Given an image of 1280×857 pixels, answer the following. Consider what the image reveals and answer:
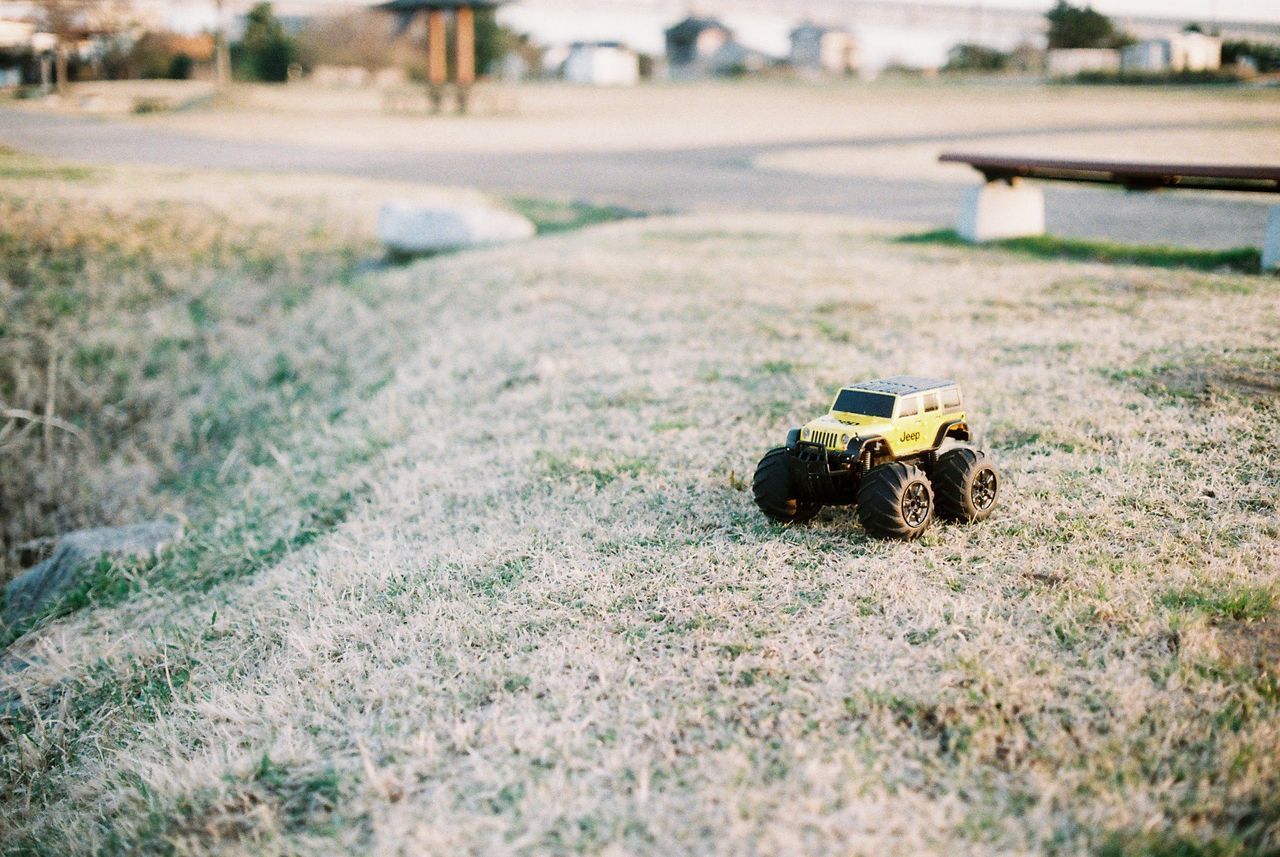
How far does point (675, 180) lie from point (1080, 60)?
96.7ft

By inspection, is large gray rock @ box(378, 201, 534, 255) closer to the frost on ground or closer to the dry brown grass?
the dry brown grass

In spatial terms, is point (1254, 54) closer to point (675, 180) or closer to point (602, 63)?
point (675, 180)

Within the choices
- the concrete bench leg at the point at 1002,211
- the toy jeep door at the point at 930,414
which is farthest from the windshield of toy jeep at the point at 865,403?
the concrete bench leg at the point at 1002,211

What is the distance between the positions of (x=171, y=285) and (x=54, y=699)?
897 cm

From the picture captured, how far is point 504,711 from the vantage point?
3148 mm

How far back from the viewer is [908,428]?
4078mm

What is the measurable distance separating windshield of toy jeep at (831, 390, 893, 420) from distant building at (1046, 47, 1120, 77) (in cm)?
3788

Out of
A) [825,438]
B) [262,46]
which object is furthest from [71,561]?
[262,46]

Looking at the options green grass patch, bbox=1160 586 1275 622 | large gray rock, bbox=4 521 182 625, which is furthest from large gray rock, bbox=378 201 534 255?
green grass patch, bbox=1160 586 1275 622

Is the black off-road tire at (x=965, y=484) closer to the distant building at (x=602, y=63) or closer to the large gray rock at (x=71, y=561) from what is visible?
the large gray rock at (x=71, y=561)

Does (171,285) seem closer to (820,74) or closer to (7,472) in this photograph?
(7,472)

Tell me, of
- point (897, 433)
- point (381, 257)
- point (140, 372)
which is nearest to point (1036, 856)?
point (897, 433)

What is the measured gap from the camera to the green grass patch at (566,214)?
14.5 meters

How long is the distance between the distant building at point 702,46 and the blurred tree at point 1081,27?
1690 inches
